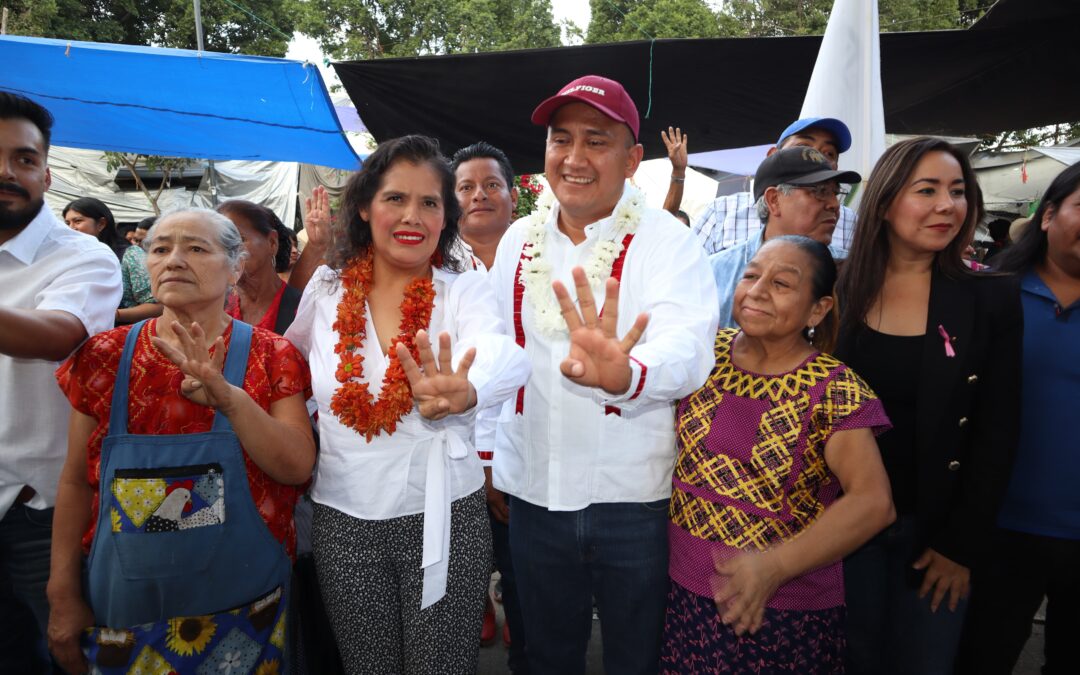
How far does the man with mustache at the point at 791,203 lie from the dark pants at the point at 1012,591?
46.3 inches

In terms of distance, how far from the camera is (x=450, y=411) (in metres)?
1.61

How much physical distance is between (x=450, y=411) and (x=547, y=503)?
0.50 m

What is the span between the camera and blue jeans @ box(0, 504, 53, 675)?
2.11m

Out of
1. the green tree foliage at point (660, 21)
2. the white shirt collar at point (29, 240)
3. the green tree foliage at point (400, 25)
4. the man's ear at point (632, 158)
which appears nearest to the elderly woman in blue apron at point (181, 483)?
the white shirt collar at point (29, 240)

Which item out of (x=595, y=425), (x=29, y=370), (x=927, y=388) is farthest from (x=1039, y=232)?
(x=29, y=370)

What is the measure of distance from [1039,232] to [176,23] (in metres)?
24.2

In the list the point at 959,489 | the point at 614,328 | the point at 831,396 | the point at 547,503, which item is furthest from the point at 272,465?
the point at 959,489

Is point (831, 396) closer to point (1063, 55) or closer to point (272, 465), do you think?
point (272, 465)

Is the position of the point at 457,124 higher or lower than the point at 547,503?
higher

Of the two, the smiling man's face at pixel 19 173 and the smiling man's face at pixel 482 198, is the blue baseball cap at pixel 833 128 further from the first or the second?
the smiling man's face at pixel 19 173

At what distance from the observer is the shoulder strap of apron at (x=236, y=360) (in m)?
1.77

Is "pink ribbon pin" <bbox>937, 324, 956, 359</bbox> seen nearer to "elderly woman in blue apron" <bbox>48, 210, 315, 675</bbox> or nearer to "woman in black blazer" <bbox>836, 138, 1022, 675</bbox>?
"woman in black blazer" <bbox>836, 138, 1022, 675</bbox>

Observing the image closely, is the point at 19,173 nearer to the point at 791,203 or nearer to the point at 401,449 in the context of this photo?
the point at 401,449

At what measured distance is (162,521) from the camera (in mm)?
1693
